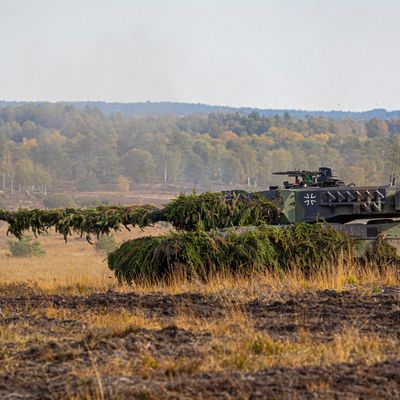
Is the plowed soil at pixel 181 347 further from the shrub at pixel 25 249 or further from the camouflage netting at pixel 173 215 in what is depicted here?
the shrub at pixel 25 249

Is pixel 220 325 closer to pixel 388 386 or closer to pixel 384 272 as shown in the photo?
pixel 388 386

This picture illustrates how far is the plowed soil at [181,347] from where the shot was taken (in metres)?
7.66

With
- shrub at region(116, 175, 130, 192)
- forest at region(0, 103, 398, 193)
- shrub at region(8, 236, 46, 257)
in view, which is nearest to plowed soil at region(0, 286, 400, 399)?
shrub at region(8, 236, 46, 257)

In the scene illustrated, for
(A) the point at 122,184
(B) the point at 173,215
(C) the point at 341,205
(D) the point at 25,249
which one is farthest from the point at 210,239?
(A) the point at 122,184

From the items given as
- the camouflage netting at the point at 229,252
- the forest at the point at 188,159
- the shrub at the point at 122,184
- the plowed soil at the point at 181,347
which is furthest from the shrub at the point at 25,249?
the shrub at the point at 122,184

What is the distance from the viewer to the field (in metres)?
7.72

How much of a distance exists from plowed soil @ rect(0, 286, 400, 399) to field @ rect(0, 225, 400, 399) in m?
0.01

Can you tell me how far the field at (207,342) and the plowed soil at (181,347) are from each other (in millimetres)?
13

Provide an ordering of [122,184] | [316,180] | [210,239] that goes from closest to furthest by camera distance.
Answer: [210,239] < [316,180] < [122,184]

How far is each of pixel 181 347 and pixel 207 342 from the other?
0.43 metres

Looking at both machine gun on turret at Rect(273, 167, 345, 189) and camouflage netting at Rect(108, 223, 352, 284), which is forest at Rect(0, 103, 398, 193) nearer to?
machine gun on turret at Rect(273, 167, 345, 189)

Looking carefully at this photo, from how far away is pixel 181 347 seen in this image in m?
9.39

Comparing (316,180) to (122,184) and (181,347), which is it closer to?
(181,347)

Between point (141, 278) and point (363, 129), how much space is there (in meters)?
164
